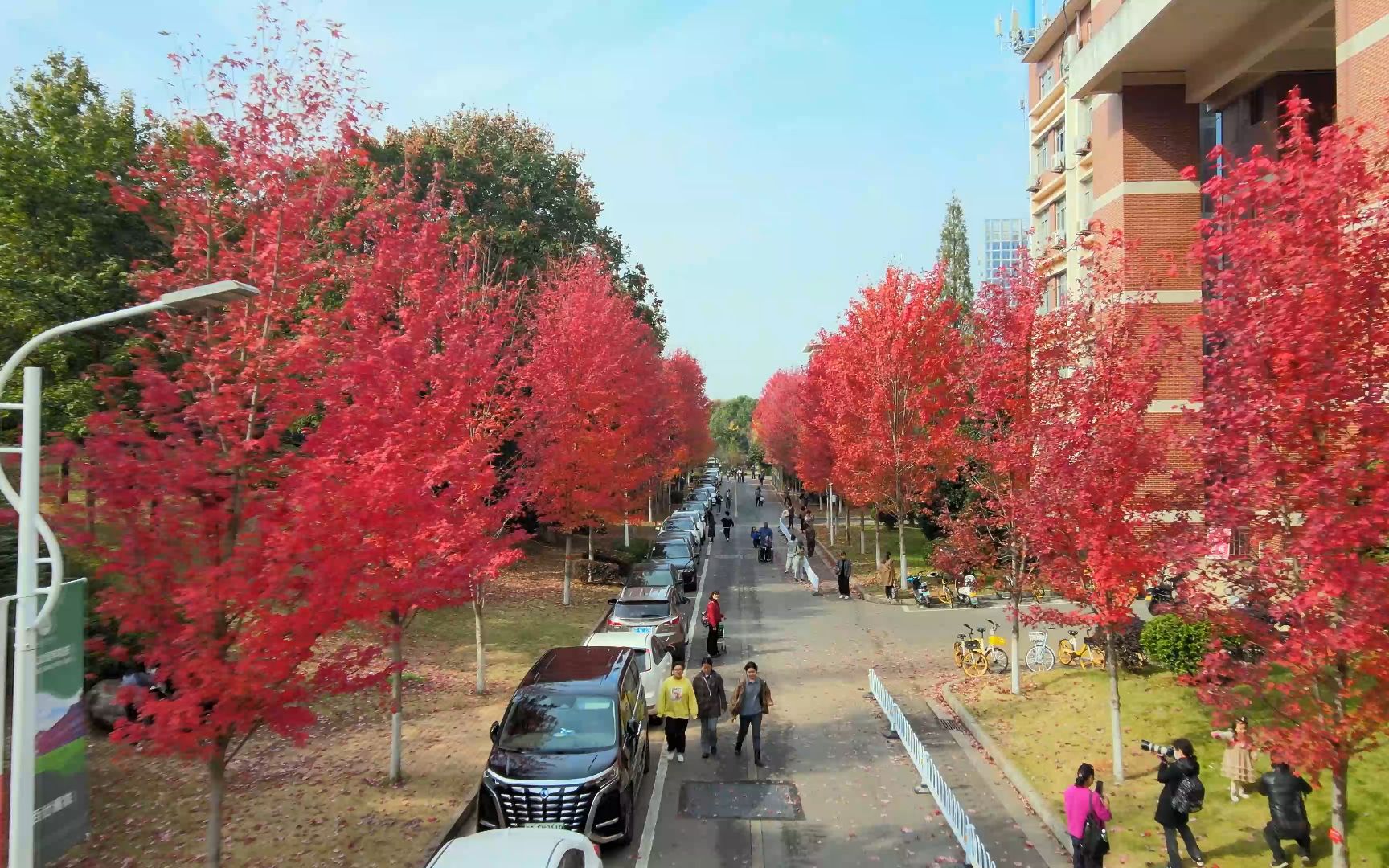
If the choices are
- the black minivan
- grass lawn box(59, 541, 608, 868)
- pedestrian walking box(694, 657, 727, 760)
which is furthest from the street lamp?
pedestrian walking box(694, 657, 727, 760)

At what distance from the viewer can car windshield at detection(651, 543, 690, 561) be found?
2734cm

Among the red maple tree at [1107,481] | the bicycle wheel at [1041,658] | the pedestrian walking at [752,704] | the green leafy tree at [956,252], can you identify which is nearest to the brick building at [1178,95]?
the red maple tree at [1107,481]

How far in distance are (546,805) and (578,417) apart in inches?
607

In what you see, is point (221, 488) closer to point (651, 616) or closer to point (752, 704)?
point (752, 704)

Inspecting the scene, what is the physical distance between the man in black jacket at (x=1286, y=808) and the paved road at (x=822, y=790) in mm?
2164

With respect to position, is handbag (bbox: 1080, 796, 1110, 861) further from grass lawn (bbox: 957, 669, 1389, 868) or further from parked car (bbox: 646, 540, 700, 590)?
parked car (bbox: 646, 540, 700, 590)

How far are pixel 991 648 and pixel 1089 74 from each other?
13718mm

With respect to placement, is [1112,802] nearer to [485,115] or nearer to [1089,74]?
[1089,74]

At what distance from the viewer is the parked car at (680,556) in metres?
26.2

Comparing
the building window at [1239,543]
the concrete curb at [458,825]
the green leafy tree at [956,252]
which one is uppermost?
the green leafy tree at [956,252]

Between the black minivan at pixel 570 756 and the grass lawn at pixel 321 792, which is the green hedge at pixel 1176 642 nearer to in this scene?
the black minivan at pixel 570 756

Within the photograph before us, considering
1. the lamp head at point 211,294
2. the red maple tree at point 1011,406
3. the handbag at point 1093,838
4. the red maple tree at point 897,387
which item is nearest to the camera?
the lamp head at point 211,294

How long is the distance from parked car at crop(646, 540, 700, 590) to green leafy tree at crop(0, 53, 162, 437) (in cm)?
1522

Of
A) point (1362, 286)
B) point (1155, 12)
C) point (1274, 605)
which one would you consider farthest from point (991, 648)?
point (1155, 12)
